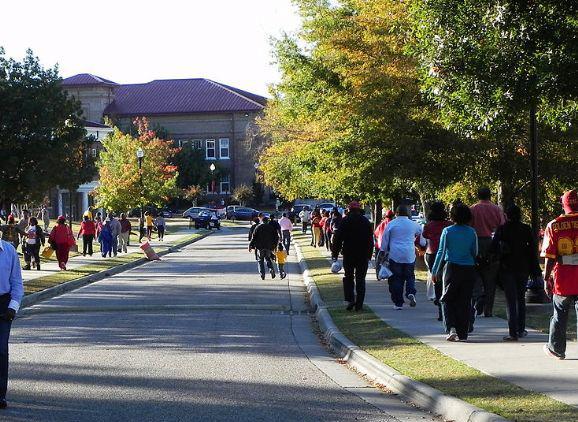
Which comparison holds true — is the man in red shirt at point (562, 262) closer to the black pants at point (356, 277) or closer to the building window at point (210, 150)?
the black pants at point (356, 277)

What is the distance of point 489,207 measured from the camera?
1631cm

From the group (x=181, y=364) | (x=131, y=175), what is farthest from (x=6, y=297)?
(x=131, y=175)

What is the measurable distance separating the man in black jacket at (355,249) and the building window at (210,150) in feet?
296

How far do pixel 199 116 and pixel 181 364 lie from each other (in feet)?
316

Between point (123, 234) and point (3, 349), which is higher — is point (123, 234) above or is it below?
below

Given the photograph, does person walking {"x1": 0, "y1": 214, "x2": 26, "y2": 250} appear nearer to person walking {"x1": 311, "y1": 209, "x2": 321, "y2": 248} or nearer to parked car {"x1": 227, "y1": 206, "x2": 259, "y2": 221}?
person walking {"x1": 311, "y1": 209, "x2": 321, "y2": 248}

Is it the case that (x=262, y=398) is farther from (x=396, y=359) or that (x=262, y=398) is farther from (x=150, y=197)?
(x=150, y=197)

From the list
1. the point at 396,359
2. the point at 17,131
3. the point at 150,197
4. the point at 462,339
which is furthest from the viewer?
the point at 150,197

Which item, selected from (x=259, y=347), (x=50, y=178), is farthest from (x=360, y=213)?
(x=50, y=178)

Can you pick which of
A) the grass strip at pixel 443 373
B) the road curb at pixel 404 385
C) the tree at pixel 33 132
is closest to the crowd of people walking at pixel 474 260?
the grass strip at pixel 443 373

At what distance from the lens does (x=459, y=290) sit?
44.0 ft

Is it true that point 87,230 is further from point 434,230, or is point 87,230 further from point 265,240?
point 434,230

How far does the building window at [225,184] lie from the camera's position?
10844 cm

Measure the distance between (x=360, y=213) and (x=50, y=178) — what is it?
888 inches
